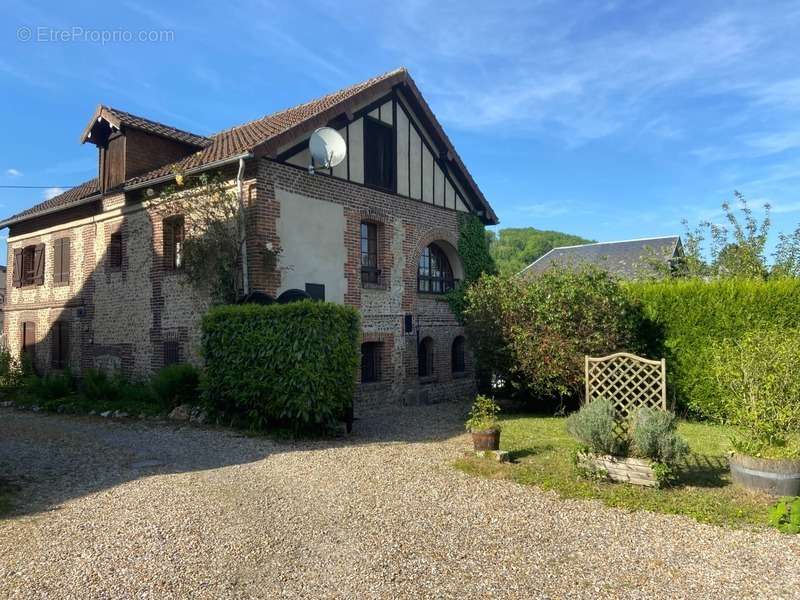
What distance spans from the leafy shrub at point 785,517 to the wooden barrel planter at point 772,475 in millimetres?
464

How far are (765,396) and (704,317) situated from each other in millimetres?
6144

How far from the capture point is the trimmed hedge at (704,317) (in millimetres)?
11062

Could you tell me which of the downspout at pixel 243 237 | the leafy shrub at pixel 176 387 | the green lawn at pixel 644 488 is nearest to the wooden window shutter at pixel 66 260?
the leafy shrub at pixel 176 387

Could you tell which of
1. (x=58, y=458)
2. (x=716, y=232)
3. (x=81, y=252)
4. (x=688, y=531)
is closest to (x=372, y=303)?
(x=58, y=458)

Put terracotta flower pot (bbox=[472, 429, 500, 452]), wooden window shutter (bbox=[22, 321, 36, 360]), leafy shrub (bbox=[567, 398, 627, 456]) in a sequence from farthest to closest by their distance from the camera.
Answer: wooden window shutter (bbox=[22, 321, 36, 360]) < terracotta flower pot (bbox=[472, 429, 500, 452]) < leafy shrub (bbox=[567, 398, 627, 456])

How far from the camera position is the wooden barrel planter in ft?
18.2

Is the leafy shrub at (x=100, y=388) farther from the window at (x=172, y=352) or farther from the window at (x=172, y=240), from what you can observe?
the window at (x=172, y=240)

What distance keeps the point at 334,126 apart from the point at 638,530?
415 inches

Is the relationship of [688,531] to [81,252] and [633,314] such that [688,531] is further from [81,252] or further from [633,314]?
[81,252]

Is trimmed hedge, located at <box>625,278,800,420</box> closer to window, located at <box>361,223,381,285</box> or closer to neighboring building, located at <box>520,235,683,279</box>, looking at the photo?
window, located at <box>361,223,381,285</box>

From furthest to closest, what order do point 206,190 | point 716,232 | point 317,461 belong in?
point 716,232 < point 206,190 < point 317,461

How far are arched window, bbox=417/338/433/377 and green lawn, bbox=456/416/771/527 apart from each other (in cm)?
595

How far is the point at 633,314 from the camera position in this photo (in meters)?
12.1

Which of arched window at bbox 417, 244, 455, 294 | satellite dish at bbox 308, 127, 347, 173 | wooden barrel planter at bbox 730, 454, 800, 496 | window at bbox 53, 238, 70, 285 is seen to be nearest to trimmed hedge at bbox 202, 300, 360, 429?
satellite dish at bbox 308, 127, 347, 173
